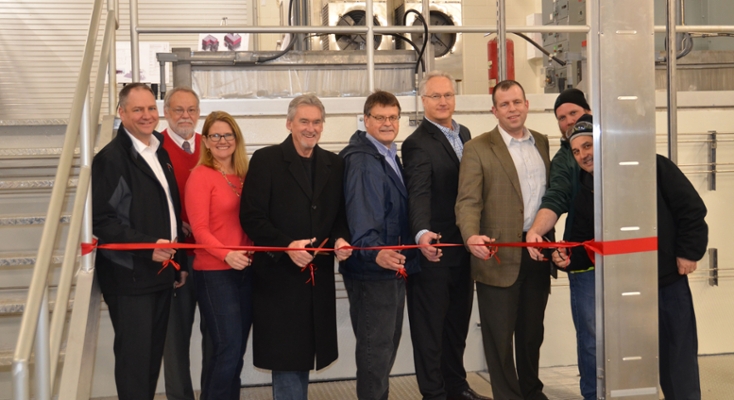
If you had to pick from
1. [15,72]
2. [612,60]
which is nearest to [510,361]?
[612,60]

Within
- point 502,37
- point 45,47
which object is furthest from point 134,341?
point 45,47

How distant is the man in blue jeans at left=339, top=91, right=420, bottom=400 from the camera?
3.48 meters

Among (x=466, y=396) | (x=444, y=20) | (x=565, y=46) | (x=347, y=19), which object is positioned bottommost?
(x=466, y=396)

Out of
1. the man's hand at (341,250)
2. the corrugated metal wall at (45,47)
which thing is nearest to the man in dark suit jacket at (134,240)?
the man's hand at (341,250)

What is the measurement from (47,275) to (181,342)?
1.63 meters

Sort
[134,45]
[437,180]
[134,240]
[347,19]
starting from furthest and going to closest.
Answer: [347,19] → [134,45] → [437,180] → [134,240]

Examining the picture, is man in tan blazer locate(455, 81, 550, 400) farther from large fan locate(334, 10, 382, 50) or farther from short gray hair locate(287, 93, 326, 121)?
large fan locate(334, 10, 382, 50)

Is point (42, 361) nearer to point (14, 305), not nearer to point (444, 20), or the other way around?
point (14, 305)

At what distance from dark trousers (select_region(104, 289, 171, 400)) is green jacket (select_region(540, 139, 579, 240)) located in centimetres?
188

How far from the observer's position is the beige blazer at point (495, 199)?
3633 millimetres

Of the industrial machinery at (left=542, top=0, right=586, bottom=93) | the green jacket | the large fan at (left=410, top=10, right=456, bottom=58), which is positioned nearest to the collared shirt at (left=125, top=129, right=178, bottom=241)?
the green jacket

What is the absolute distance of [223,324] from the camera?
3.40 metres

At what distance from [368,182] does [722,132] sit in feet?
10.0

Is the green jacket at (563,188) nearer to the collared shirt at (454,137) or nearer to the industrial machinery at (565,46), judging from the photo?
the collared shirt at (454,137)
